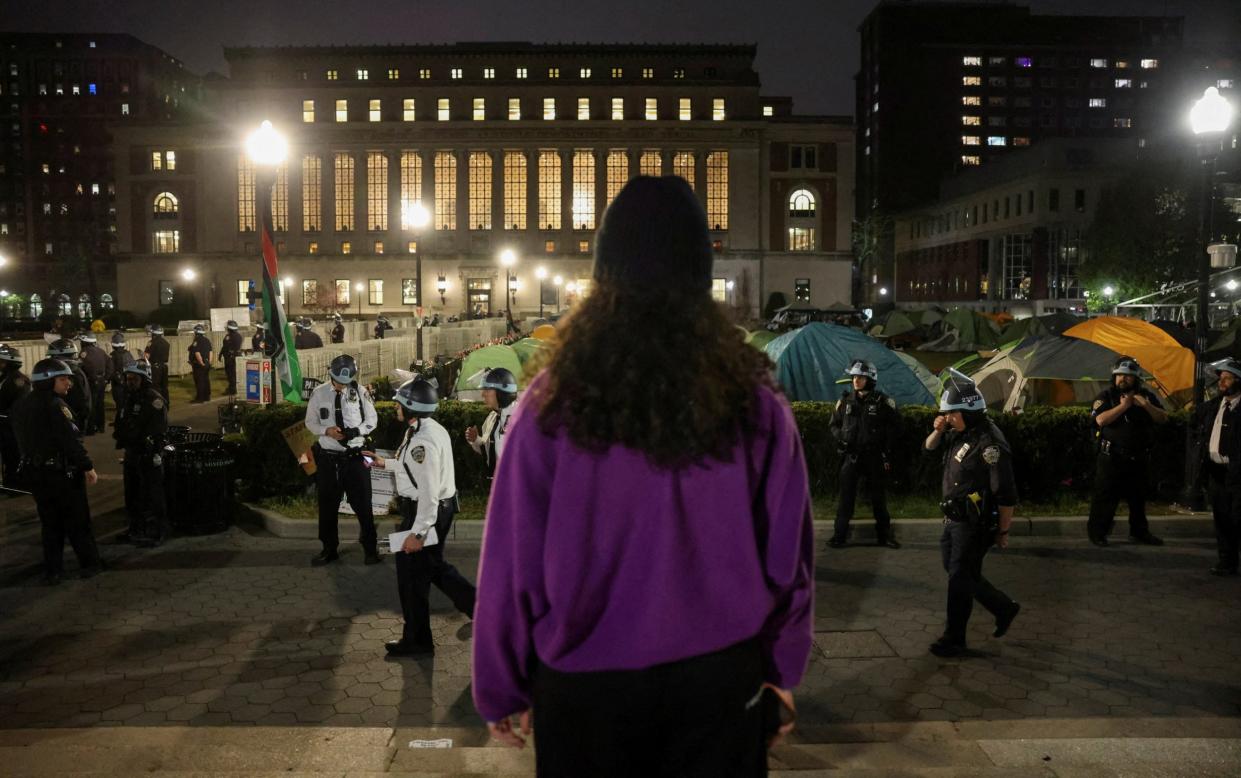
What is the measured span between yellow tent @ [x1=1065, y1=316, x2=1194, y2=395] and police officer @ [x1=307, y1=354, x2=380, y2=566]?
528 inches

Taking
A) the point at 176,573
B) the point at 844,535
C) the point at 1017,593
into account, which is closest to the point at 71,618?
the point at 176,573

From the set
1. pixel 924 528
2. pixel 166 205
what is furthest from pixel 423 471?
pixel 166 205

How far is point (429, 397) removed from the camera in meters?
6.83

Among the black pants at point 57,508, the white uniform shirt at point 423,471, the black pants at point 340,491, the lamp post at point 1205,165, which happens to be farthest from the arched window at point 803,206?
the white uniform shirt at point 423,471


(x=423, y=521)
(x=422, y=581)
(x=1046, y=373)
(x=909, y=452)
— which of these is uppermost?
(x=1046, y=373)

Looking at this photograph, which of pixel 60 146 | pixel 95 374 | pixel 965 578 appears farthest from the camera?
pixel 60 146

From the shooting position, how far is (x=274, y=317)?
12.0 metres

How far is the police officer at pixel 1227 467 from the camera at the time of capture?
8727 millimetres

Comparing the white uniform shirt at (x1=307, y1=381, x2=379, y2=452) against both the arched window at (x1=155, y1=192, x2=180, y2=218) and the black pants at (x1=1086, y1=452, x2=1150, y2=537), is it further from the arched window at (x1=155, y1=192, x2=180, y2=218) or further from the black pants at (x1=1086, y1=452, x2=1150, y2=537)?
the arched window at (x1=155, y1=192, x2=180, y2=218)

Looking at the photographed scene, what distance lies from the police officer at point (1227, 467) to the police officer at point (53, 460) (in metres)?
10.2

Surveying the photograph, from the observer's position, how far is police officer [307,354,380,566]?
8977mm

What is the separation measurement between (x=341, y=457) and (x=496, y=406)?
2.48 m

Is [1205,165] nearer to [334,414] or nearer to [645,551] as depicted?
[334,414]

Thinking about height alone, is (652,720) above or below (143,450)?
above
